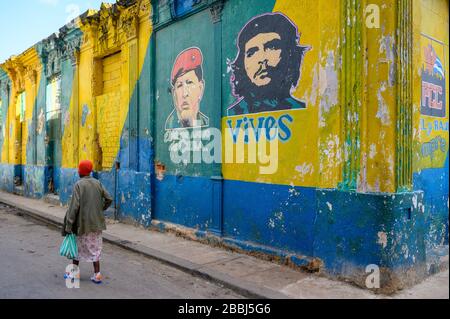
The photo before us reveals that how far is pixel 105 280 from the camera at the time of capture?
5402 mm

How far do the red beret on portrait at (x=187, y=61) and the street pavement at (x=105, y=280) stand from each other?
3527 millimetres

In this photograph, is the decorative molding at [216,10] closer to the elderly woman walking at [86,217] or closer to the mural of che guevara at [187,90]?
the mural of che guevara at [187,90]

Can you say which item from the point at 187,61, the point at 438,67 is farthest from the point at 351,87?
the point at 187,61

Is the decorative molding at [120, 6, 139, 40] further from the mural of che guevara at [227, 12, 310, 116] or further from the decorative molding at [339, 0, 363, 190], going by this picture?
the decorative molding at [339, 0, 363, 190]

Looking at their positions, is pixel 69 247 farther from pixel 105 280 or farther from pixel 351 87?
pixel 351 87

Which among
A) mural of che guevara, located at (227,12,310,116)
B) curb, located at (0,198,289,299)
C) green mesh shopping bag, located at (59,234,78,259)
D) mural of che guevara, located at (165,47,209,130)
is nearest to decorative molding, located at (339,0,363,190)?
mural of che guevara, located at (227,12,310,116)

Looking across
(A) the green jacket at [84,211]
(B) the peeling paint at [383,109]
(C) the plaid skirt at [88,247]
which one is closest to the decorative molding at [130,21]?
(A) the green jacket at [84,211]

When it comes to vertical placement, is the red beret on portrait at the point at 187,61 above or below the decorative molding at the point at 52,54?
below

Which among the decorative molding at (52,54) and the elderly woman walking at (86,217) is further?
the decorative molding at (52,54)

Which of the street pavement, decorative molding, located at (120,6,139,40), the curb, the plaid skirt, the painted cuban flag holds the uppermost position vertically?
decorative molding, located at (120,6,139,40)

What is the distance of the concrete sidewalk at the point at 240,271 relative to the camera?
467 cm

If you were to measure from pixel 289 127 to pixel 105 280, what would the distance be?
3270 mm

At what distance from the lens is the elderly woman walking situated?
16.7 ft
